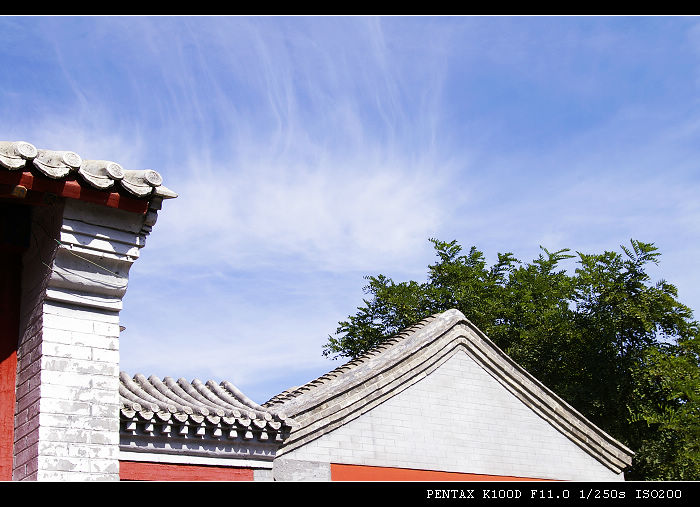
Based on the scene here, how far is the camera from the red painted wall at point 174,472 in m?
7.55

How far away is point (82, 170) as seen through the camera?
5.62 metres

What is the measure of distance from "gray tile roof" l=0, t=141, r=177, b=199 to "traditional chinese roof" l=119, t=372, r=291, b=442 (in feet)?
8.16

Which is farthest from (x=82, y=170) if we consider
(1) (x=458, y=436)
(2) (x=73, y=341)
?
(1) (x=458, y=436)

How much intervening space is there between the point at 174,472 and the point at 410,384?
3.63 m

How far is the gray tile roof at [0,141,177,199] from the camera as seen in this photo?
5.34 m

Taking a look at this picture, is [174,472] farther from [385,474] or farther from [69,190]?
[69,190]

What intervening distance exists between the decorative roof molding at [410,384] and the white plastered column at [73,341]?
3.46m

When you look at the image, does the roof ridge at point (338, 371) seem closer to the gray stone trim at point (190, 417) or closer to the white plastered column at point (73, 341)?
the gray stone trim at point (190, 417)

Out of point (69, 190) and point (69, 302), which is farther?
point (69, 302)

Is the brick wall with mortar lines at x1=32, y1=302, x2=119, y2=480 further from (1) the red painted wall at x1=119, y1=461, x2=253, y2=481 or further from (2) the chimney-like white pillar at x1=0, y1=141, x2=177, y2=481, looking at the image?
(1) the red painted wall at x1=119, y1=461, x2=253, y2=481

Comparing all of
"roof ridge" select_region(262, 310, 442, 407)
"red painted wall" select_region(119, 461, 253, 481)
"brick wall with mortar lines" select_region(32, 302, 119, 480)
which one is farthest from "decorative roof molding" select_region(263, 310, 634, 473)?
"brick wall with mortar lines" select_region(32, 302, 119, 480)

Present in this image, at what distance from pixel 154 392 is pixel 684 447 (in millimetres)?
13082

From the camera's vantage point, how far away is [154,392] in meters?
8.47
